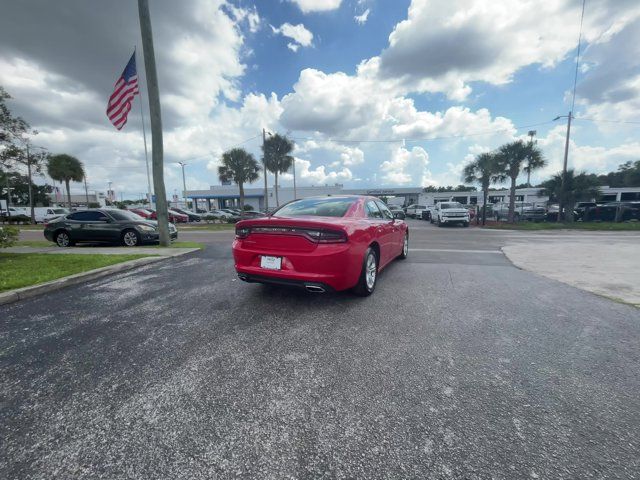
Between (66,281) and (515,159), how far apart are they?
2648cm

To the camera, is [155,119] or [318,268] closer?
[318,268]

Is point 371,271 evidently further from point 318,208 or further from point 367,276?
point 318,208

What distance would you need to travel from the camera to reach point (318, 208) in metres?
4.34

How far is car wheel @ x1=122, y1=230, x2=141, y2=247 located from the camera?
30.0 feet

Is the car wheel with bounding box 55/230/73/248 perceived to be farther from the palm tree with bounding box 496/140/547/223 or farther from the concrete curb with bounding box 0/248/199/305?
the palm tree with bounding box 496/140/547/223

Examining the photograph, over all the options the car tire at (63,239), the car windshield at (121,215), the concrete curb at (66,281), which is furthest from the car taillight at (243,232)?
the car tire at (63,239)

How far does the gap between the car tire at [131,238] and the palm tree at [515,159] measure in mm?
23892

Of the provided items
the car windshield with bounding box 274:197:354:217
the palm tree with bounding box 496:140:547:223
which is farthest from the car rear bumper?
the palm tree with bounding box 496:140:547:223

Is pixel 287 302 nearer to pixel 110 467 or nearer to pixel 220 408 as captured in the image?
pixel 220 408

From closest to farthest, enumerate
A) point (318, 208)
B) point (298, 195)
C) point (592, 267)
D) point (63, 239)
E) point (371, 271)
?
point (371, 271) < point (318, 208) < point (592, 267) < point (63, 239) < point (298, 195)

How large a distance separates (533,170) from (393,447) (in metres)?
26.9

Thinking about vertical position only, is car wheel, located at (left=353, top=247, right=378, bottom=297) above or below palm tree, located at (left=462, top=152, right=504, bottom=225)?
below

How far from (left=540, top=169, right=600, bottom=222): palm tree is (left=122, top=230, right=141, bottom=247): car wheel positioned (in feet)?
86.7

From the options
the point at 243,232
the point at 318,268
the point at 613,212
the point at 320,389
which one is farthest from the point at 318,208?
the point at 613,212
